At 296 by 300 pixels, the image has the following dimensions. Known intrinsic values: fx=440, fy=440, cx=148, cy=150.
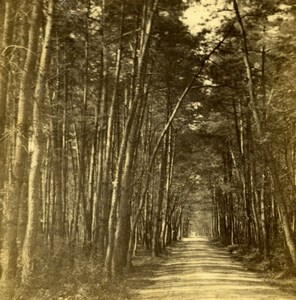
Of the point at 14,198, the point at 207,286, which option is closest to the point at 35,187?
the point at 14,198

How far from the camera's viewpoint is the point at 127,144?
43.5ft

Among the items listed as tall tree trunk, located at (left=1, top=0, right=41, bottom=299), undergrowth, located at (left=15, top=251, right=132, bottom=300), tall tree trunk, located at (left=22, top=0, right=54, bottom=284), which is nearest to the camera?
tall tree trunk, located at (left=1, top=0, right=41, bottom=299)

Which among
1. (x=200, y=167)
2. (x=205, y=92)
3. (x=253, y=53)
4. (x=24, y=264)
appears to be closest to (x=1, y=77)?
(x=24, y=264)

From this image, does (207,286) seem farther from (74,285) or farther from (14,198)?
(14,198)

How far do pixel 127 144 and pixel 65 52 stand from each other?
16.6 ft

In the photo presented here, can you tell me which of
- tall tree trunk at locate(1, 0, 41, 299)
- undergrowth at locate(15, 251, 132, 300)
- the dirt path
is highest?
tall tree trunk at locate(1, 0, 41, 299)

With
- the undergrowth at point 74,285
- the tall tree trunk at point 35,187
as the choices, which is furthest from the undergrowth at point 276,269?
the tall tree trunk at point 35,187

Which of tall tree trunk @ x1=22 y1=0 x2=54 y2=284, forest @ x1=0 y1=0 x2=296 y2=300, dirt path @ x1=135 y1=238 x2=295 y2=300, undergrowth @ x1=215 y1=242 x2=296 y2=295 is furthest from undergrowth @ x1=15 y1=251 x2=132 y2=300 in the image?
undergrowth @ x1=215 y1=242 x2=296 y2=295

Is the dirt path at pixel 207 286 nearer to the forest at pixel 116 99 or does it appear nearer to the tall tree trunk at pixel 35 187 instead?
the forest at pixel 116 99

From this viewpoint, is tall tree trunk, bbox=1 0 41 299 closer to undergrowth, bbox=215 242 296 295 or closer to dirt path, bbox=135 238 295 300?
dirt path, bbox=135 238 295 300

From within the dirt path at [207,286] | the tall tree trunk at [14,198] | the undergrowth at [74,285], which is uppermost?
the tall tree trunk at [14,198]

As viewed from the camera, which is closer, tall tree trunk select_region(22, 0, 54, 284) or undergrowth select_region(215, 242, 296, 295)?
tall tree trunk select_region(22, 0, 54, 284)

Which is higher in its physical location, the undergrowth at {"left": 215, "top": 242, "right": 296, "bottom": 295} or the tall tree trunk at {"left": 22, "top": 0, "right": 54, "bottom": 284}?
the tall tree trunk at {"left": 22, "top": 0, "right": 54, "bottom": 284}

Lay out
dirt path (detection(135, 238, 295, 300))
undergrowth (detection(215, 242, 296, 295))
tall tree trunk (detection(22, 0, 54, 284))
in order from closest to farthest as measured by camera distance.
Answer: tall tree trunk (detection(22, 0, 54, 284))
dirt path (detection(135, 238, 295, 300))
undergrowth (detection(215, 242, 296, 295))
